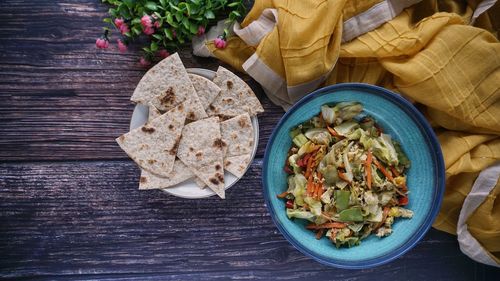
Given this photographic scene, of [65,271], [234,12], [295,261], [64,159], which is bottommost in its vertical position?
[65,271]

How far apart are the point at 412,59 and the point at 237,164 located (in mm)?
591

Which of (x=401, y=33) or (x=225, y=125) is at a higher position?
(x=401, y=33)

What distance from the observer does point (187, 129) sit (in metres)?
1.54

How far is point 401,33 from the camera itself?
1449 millimetres

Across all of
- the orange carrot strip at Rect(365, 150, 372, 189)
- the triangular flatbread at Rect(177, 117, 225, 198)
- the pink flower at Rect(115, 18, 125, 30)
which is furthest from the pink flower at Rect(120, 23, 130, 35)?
the orange carrot strip at Rect(365, 150, 372, 189)

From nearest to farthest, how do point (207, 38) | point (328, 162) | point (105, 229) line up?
point (328, 162) < point (207, 38) < point (105, 229)

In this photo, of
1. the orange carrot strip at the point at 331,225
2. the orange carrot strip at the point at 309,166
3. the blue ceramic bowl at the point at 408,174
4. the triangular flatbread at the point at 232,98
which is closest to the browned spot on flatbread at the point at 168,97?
the triangular flatbread at the point at 232,98

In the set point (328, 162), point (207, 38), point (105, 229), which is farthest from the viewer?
point (105, 229)

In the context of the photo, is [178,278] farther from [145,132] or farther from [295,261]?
[145,132]

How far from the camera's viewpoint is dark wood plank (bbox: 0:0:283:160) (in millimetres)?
1622

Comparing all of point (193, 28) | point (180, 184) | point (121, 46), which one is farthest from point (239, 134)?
point (121, 46)

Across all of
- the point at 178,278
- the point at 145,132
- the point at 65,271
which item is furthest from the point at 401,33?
the point at 65,271

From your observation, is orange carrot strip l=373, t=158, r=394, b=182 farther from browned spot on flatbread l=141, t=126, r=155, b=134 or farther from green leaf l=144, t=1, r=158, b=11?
green leaf l=144, t=1, r=158, b=11

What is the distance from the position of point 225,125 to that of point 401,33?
0.58 m
